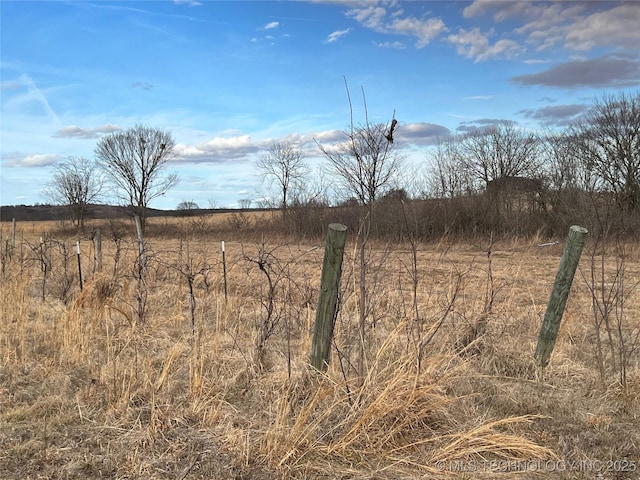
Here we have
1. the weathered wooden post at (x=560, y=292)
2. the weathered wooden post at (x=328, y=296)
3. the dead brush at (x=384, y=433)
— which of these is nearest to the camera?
the dead brush at (x=384, y=433)

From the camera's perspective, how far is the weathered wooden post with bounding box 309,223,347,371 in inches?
144

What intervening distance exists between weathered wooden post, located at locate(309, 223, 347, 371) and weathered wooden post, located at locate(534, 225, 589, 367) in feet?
6.81

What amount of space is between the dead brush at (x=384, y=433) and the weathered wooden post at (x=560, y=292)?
122 centimetres

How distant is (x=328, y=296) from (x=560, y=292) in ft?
7.28

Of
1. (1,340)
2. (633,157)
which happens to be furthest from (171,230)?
(1,340)

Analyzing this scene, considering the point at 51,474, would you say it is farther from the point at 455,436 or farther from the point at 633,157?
the point at 633,157

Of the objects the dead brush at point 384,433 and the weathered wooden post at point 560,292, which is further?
the weathered wooden post at point 560,292

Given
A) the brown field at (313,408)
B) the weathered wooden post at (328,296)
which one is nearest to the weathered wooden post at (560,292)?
the brown field at (313,408)

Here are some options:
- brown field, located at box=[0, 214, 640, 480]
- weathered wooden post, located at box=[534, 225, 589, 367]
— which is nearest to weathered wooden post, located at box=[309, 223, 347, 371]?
brown field, located at box=[0, 214, 640, 480]

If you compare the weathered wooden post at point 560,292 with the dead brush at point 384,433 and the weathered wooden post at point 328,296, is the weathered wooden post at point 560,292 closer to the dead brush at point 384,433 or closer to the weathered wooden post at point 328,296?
the dead brush at point 384,433

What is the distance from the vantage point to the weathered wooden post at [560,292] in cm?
429

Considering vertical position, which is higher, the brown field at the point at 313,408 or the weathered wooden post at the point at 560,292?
the weathered wooden post at the point at 560,292

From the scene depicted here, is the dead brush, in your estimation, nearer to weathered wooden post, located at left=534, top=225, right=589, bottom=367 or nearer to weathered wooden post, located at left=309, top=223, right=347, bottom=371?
weathered wooden post, located at left=309, top=223, right=347, bottom=371

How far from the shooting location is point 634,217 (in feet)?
61.4
